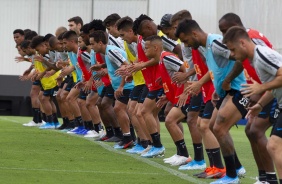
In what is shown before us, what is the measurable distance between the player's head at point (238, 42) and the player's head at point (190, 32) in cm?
195

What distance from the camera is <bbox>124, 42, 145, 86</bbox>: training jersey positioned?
53.8 feet

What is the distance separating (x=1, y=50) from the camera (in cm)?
3600

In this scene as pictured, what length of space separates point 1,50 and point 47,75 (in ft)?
44.1

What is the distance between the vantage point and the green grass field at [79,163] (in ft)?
39.1

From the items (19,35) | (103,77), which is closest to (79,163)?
(103,77)

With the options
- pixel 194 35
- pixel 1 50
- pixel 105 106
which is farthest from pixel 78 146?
pixel 1 50

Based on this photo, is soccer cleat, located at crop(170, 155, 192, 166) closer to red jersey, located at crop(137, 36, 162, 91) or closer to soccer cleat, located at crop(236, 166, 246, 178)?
red jersey, located at crop(137, 36, 162, 91)

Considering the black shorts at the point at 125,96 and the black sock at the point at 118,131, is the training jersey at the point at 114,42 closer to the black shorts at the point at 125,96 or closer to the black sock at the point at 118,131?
the black shorts at the point at 125,96

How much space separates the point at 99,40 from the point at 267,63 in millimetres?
8086

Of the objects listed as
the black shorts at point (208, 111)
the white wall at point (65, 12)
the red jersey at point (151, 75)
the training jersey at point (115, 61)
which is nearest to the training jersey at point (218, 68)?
the black shorts at point (208, 111)

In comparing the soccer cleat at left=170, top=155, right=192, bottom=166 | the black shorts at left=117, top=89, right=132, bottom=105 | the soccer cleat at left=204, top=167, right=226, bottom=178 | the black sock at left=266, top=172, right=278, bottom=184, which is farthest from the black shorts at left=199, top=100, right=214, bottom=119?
the black shorts at left=117, top=89, right=132, bottom=105

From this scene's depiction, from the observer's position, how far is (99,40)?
57.5 feet

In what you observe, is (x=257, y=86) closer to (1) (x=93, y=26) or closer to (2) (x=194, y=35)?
(2) (x=194, y=35)

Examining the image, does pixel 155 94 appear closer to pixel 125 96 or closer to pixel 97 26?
pixel 125 96
